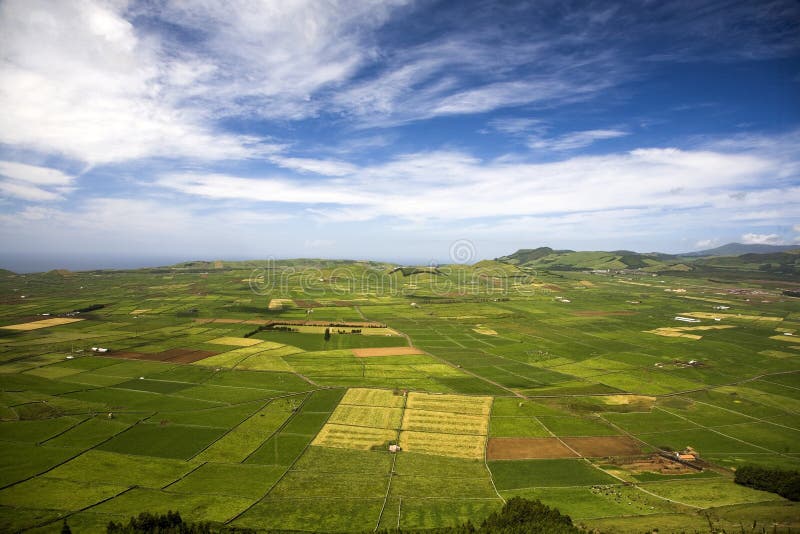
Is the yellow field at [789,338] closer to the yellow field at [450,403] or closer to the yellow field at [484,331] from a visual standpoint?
the yellow field at [484,331]

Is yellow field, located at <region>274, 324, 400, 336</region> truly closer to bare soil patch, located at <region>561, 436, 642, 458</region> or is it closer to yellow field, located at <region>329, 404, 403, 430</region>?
yellow field, located at <region>329, 404, 403, 430</region>

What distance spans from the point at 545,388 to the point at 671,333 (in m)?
87.8

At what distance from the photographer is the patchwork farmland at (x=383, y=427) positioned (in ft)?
153

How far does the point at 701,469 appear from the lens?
56219mm

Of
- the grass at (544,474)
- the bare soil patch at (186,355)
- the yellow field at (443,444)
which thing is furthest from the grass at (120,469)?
the bare soil patch at (186,355)

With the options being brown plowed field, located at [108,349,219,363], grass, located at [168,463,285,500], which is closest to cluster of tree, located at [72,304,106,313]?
brown plowed field, located at [108,349,219,363]

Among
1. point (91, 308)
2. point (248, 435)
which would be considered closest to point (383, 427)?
point (248, 435)

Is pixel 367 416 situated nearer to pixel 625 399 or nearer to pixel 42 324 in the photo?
pixel 625 399

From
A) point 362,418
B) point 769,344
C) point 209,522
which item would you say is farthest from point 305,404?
point 769,344

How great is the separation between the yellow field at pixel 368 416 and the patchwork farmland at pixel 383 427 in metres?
0.41

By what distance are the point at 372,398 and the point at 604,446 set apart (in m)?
43.8

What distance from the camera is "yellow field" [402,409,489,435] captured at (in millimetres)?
67819

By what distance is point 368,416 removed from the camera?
2859 inches

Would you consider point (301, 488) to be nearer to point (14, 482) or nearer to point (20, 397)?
point (14, 482)
